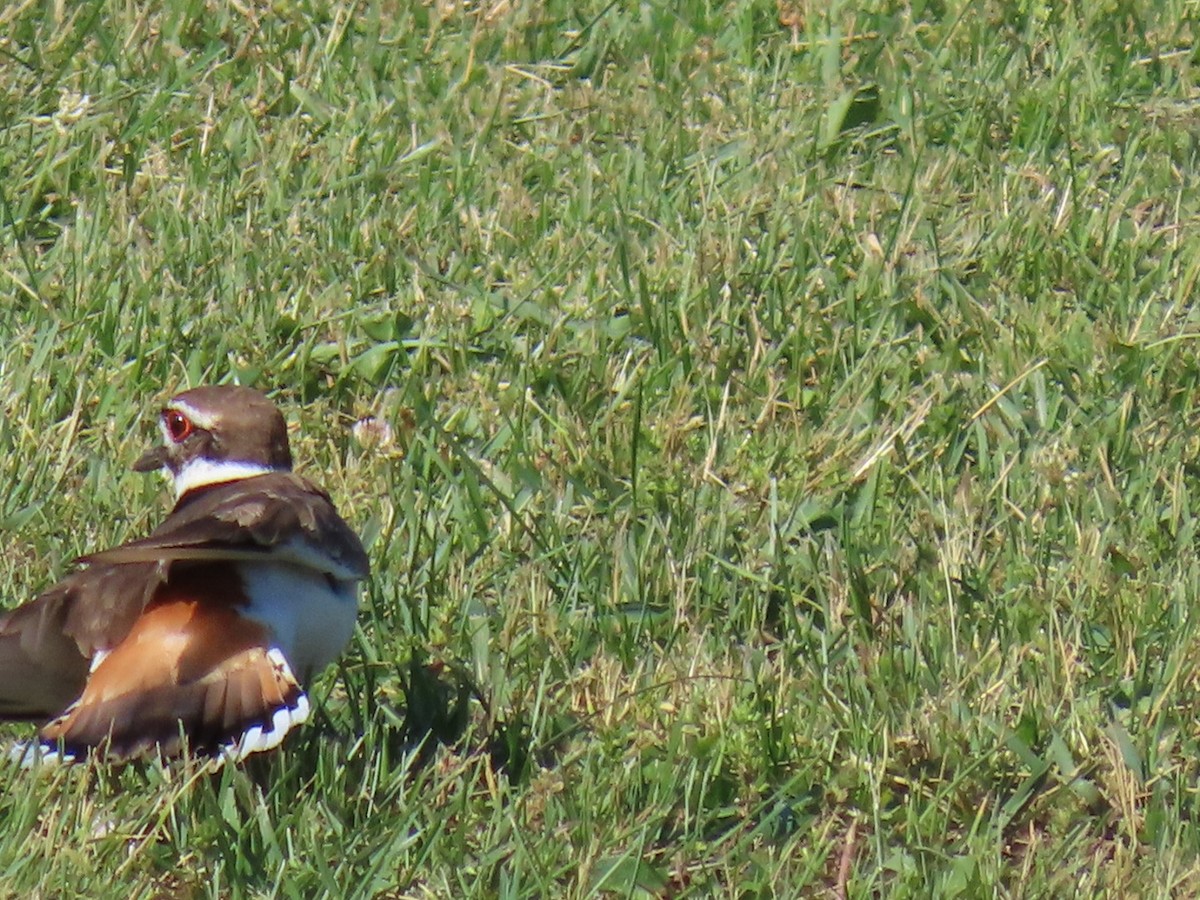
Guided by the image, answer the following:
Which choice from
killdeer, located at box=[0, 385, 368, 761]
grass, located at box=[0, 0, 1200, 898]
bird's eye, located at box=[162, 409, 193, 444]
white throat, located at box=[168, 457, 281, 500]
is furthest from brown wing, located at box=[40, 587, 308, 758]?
bird's eye, located at box=[162, 409, 193, 444]

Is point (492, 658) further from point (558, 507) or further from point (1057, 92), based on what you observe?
point (1057, 92)

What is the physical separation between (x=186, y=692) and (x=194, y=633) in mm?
135

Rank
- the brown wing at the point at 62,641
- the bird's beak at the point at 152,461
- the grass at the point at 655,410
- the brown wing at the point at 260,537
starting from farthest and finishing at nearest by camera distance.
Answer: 1. the bird's beak at the point at 152,461
2. the grass at the point at 655,410
3. the brown wing at the point at 62,641
4. the brown wing at the point at 260,537

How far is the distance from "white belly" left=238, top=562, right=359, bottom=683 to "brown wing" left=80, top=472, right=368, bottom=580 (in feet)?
0.39

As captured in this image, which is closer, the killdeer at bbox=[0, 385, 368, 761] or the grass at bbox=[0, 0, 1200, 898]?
the killdeer at bbox=[0, 385, 368, 761]

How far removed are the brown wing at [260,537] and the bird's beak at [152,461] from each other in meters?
0.68

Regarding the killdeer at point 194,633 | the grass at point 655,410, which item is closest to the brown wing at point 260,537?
the killdeer at point 194,633

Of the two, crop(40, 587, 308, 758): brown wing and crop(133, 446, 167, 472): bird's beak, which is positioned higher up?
crop(40, 587, 308, 758): brown wing

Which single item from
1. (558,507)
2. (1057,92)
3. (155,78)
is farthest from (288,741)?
(1057,92)

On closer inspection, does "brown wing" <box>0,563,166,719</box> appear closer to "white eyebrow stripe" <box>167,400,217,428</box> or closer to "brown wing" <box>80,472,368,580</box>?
"brown wing" <box>80,472,368,580</box>

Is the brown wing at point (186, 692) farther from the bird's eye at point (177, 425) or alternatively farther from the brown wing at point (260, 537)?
the bird's eye at point (177, 425)

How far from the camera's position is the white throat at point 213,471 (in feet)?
17.9

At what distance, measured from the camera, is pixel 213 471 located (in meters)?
5.48

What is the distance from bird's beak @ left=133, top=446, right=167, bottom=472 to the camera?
18.2 feet
